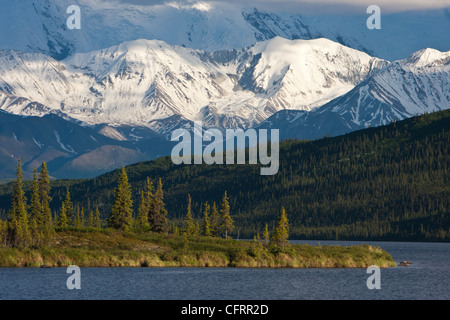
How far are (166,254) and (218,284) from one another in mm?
27793

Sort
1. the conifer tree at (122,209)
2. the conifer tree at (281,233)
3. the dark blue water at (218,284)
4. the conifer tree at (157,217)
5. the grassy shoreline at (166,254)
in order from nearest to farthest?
1. the dark blue water at (218,284)
2. the grassy shoreline at (166,254)
3. the conifer tree at (281,233)
4. the conifer tree at (122,209)
5. the conifer tree at (157,217)

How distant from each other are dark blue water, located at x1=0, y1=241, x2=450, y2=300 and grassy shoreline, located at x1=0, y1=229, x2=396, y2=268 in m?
2.60

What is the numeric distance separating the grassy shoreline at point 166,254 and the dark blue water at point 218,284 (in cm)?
260

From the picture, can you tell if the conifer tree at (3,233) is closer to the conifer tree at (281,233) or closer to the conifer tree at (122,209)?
the conifer tree at (122,209)

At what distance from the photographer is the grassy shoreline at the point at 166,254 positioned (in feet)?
493

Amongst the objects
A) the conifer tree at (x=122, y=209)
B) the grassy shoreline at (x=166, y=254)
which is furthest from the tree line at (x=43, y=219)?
the grassy shoreline at (x=166, y=254)

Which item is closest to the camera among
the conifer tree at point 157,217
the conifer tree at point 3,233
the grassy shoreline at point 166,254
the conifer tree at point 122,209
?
the grassy shoreline at point 166,254
